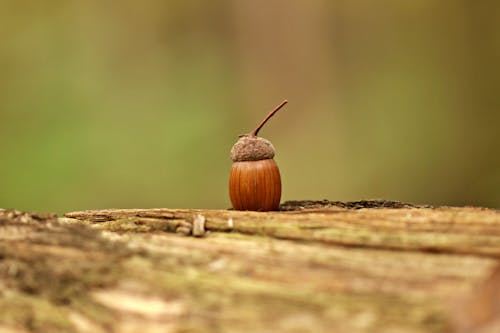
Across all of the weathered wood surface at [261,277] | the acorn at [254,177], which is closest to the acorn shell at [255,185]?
the acorn at [254,177]

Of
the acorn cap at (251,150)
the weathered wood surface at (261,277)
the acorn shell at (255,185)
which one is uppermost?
the acorn cap at (251,150)

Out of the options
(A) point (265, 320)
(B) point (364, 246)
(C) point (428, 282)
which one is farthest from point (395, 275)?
(A) point (265, 320)

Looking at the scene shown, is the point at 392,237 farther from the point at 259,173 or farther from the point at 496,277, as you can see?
the point at 259,173

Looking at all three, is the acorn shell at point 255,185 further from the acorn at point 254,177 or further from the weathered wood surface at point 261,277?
the weathered wood surface at point 261,277

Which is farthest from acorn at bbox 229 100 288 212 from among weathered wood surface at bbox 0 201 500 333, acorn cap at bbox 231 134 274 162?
weathered wood surface at bbox 0 201 500 333

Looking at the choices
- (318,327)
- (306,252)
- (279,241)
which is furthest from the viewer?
(279,241)

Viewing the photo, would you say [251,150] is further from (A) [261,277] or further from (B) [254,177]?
(A) [261,277]

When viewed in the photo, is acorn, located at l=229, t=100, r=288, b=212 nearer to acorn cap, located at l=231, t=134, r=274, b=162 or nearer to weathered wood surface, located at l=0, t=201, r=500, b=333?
acorn cap, located at l=231, t=134, r=274, b=162
